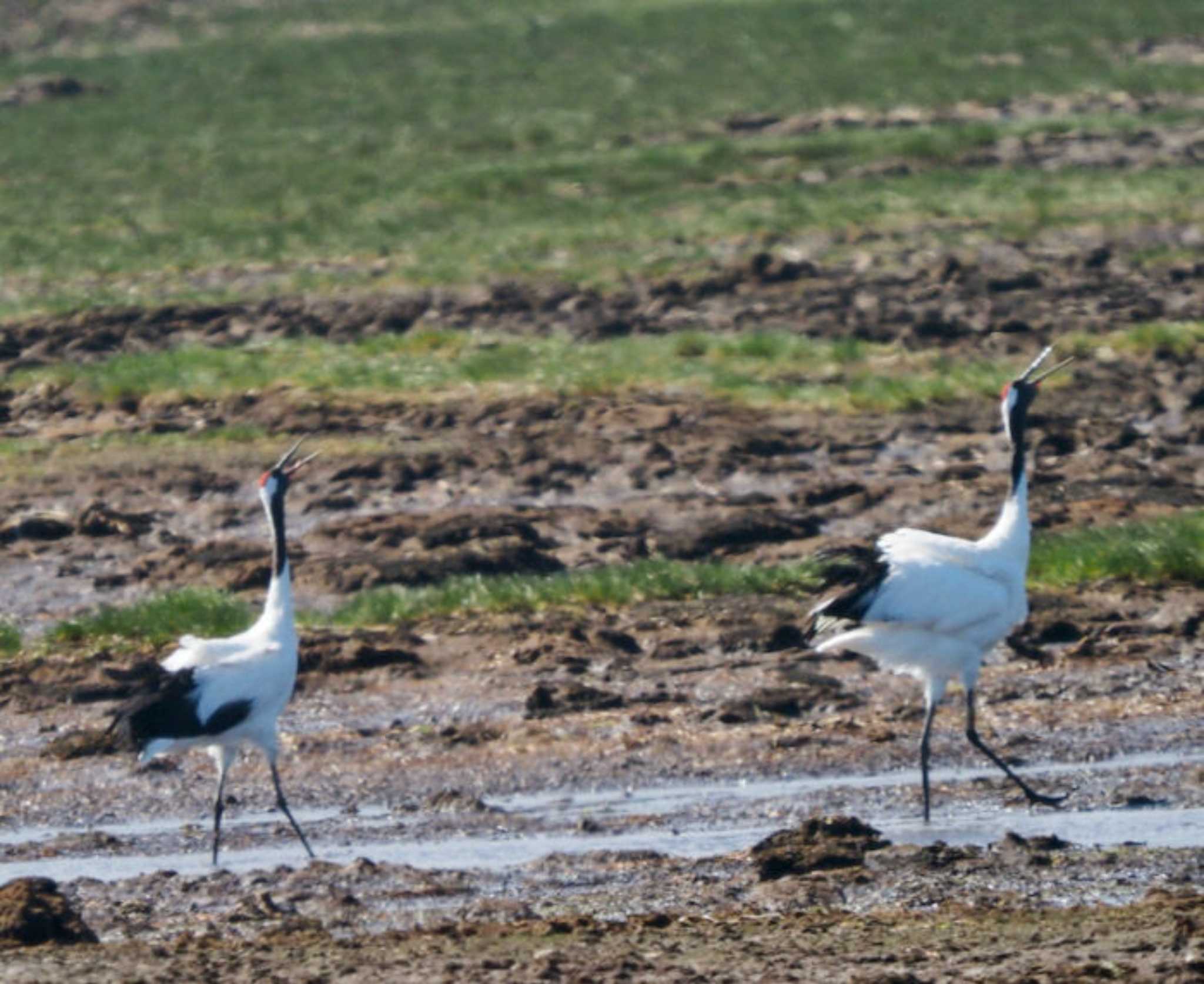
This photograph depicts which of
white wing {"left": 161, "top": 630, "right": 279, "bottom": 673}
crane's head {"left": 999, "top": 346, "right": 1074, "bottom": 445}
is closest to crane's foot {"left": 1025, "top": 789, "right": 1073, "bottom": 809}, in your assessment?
crane's head {"left": 999, "top": 346, "right": 1074, "bottom": 445}

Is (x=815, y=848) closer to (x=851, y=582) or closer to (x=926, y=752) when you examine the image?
(x=926, y=752)

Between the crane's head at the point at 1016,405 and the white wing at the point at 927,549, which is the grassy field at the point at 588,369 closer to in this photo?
the crane's head at the point at 1016,405

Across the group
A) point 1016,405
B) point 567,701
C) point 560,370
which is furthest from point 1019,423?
point 560,370

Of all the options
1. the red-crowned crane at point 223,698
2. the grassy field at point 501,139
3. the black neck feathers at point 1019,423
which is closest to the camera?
the red-crowned crane at point 223,698

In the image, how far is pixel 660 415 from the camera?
66.9 ft

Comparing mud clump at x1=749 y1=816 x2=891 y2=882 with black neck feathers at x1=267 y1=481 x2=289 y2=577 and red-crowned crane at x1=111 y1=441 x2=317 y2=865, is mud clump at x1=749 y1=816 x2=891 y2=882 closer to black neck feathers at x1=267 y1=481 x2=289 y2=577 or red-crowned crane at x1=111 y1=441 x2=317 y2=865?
red-crowned crane at x1=111 y1=441 x2=317 y2=865

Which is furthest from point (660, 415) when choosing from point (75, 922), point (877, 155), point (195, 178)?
point (195, 178)

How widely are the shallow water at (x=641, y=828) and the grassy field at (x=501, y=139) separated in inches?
612

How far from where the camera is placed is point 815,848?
10297 mm

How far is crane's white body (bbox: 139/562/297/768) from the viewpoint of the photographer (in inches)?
465

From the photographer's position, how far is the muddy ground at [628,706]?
9320 millimetres

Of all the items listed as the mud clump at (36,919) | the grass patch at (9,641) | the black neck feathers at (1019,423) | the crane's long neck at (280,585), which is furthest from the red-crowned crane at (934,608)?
the grass patch at (9,641)

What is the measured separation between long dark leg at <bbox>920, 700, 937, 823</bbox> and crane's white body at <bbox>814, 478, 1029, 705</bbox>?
0.12 m

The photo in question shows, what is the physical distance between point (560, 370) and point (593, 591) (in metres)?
6.96
